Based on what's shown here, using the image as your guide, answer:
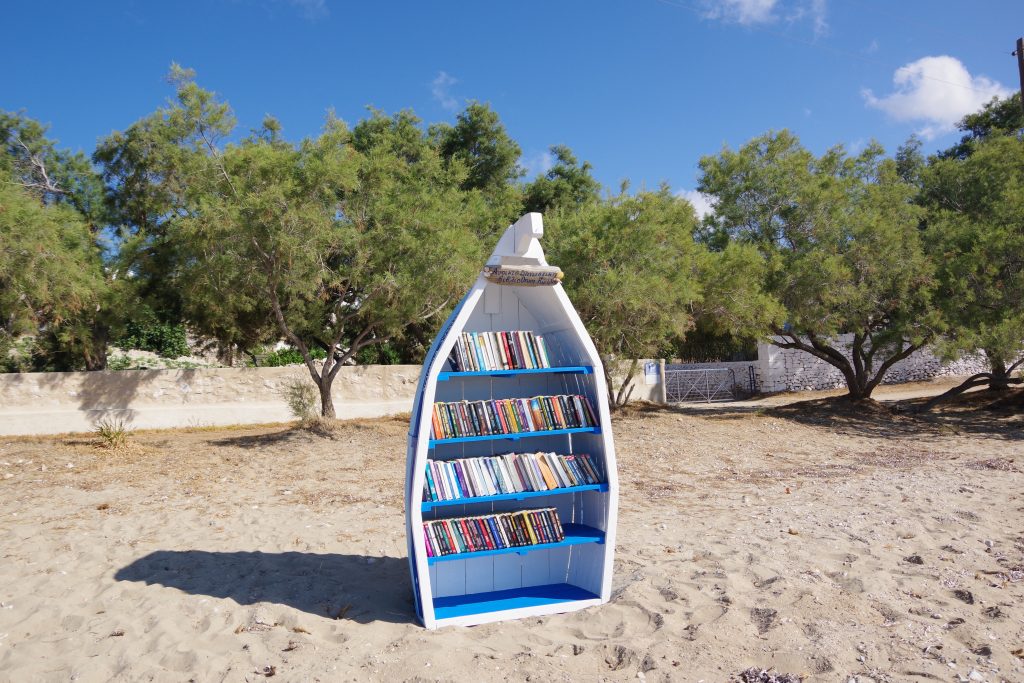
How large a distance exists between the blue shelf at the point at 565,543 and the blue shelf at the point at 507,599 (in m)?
0.29

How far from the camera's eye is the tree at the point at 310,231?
455 inches

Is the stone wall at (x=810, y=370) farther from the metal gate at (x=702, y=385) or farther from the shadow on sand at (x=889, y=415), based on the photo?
the shadow on sand at (x=889, y=415)

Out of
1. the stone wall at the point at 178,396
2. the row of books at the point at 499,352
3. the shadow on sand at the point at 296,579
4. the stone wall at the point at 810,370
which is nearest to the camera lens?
the row of books at the point at 499,352

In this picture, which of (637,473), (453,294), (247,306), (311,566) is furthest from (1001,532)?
(247,306)

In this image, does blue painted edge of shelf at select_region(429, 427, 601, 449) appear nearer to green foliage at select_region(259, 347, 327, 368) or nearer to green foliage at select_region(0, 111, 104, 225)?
green foliage at select_region(0, 111, 104, 225)

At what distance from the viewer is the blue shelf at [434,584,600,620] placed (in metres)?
4.74

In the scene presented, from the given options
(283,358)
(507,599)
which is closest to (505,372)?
(507,599)

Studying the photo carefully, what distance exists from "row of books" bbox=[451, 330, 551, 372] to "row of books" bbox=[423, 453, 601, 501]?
2.05ft

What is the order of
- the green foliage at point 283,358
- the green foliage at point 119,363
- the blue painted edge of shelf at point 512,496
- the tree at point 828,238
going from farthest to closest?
1. the green foliage at point 283,358
2. the green foliage at point 119,363
3. the tree at point 828,238
4. the blue painted edge of shelf at point 512,496

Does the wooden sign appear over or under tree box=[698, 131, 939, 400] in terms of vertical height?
under

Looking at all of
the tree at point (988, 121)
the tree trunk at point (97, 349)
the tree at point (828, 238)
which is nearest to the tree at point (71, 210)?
the tree trunk at point (97, 349)

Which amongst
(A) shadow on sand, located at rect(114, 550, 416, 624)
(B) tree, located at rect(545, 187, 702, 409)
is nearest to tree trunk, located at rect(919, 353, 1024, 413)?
(B) tree, located at rect(545, 187, 702, 409)

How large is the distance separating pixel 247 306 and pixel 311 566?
31.8ft

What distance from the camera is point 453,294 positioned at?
13.6m
